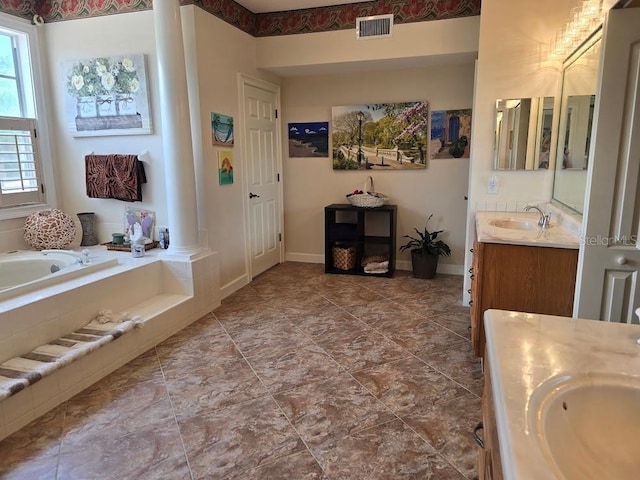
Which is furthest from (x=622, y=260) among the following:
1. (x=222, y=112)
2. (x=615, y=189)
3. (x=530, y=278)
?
(x=222, y=112)

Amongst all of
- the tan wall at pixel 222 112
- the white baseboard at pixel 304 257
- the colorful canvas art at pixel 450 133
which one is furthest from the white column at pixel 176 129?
the colorful canvas art at pixel 450 133

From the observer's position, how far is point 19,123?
12.5 ft

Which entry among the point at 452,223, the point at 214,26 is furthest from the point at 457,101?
the point at 214,26

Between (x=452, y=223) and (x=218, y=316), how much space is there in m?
2.74

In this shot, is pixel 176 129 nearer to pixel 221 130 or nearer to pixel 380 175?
pixel 221 130

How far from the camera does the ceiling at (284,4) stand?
4156 mm

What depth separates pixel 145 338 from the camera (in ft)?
9.80

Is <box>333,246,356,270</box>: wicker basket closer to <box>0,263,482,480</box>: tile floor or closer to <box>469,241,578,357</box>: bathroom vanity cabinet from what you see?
<box>0,263,482,480</box>: tile floor

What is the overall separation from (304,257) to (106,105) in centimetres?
274

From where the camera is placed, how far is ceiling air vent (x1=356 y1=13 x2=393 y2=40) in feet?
13.6

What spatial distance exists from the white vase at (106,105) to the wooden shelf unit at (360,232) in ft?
7.61

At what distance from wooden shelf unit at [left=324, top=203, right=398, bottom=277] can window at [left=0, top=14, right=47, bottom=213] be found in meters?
2.86

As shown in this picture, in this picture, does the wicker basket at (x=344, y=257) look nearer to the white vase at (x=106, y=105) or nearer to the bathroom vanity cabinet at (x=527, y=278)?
the bathroom vanity cabinet at (x=527, y=278)

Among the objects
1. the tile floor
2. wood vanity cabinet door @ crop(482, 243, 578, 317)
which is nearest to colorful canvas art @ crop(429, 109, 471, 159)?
the tile floor
